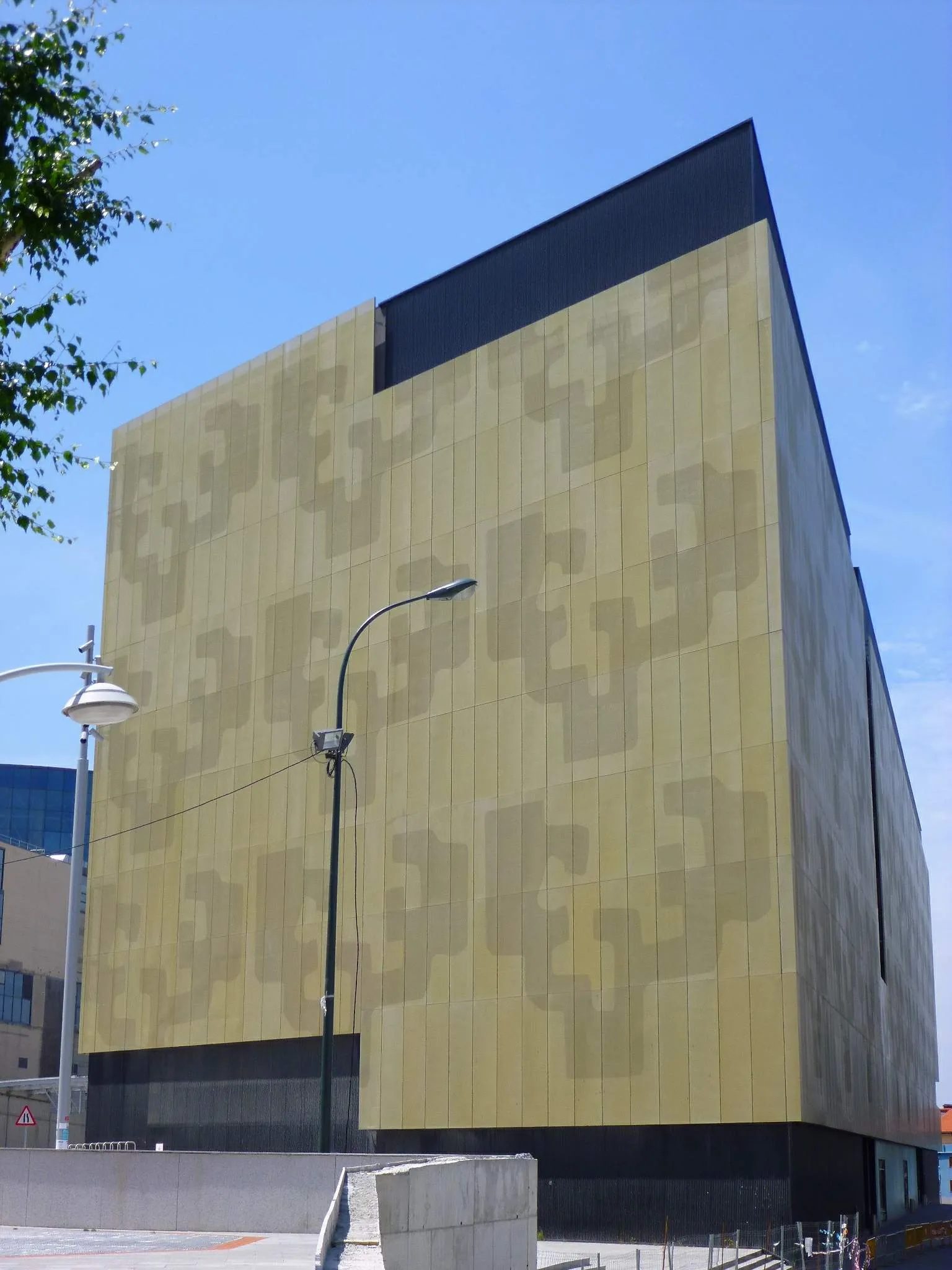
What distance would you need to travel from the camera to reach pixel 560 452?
37.8 metres

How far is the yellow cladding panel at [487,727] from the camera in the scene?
1299 inches

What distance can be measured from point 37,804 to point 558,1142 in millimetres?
94180

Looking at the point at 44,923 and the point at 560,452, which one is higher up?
the point at 560,452

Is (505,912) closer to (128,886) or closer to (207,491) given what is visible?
(128,886)

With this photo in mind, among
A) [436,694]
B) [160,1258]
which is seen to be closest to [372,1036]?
[436,694]

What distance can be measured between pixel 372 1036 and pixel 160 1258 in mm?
19391

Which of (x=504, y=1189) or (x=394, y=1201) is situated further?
(x=504, y=1189)

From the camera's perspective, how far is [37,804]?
120m

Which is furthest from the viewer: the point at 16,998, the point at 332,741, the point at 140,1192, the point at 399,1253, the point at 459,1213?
the point at 16,998

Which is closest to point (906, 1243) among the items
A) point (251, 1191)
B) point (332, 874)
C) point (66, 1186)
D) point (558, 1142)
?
point (558, 1142)

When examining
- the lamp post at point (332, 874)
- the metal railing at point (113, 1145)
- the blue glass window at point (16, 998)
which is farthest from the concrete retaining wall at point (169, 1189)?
the blue glass window at point (16, 998)

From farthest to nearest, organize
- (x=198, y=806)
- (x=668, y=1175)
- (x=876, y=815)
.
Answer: (x=876, y=815), (x=198, y=806), (x=668, y=1175)

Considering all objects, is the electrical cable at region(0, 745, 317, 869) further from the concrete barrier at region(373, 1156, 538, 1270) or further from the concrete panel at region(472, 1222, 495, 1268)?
the concrete panel at region(472, 1222, 495, 1268)

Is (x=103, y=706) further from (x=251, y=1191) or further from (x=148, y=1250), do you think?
(x=251, y=1191)
